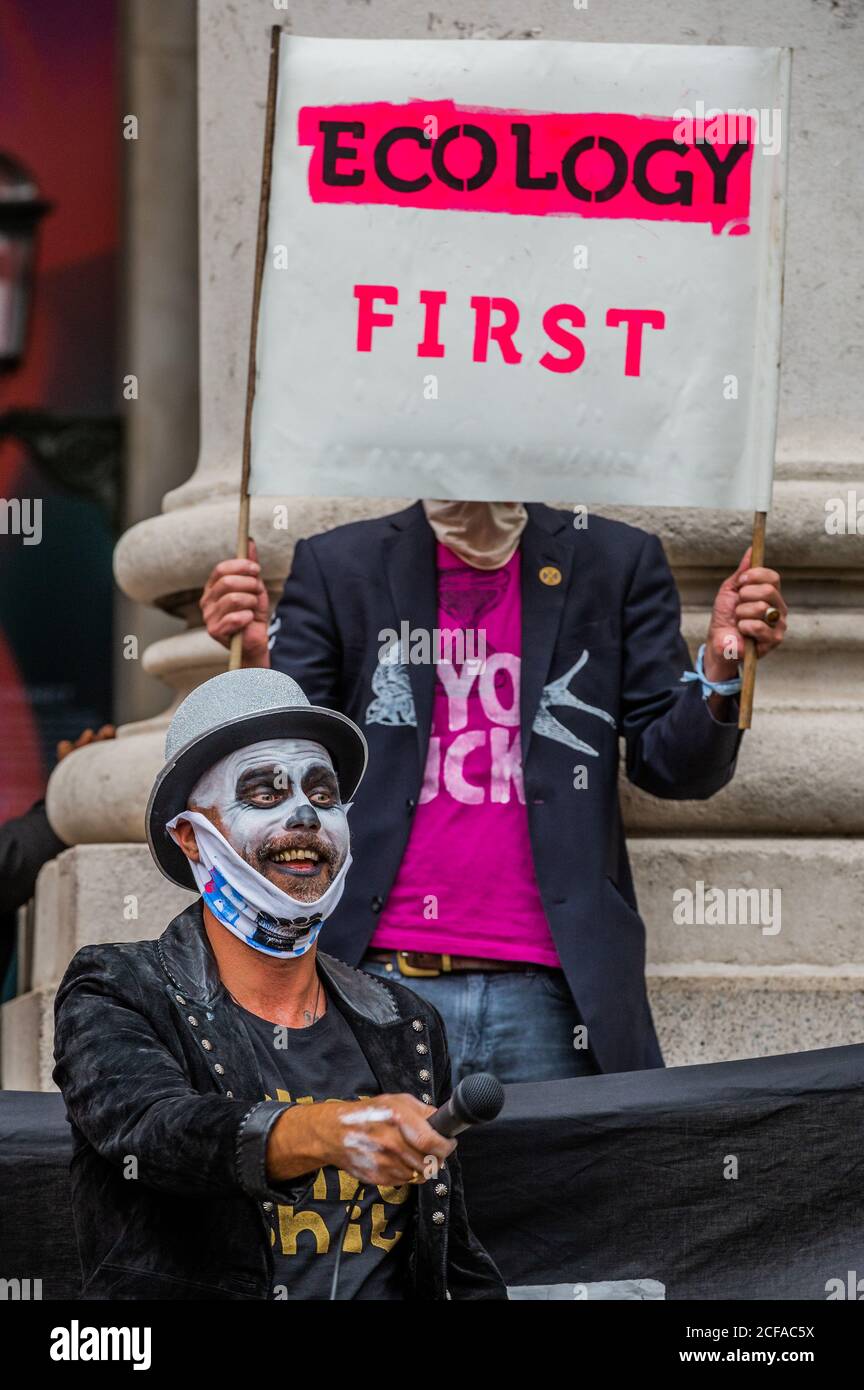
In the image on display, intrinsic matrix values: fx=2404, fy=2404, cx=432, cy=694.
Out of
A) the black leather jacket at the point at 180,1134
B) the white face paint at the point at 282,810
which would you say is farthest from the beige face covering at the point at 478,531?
the black leather jacket at the point at 180,1134

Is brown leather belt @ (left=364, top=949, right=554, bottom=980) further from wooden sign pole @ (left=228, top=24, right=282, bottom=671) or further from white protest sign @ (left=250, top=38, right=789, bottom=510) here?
white protest sign @ (left=250, top=38, right=789, bottom=510)

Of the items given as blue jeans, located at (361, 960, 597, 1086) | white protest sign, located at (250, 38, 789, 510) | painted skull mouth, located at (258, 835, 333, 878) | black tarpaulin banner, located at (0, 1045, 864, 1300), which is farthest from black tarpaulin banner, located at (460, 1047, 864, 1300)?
white protest sign, located at (250, 38, 789, 510)

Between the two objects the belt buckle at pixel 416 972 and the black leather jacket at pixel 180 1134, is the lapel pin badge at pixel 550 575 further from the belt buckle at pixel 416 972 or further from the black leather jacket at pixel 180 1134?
the black leather jacket at pixel 180 1134

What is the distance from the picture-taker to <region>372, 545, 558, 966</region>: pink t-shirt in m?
4.62

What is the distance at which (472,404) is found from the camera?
4824 mm

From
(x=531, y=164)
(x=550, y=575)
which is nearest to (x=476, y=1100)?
(x=550, y=575)

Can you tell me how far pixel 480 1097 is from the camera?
9.36ft

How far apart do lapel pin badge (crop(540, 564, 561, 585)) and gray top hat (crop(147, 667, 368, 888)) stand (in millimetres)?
1029

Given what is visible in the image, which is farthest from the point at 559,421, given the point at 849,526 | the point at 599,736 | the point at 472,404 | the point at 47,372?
the point at 47,372

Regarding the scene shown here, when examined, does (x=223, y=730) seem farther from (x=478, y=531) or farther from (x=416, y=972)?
(x=478, y=531)

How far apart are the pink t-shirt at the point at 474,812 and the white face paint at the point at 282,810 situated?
0.78m

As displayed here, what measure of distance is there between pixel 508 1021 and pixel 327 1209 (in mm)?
1034

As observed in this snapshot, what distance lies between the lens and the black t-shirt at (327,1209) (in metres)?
3.52

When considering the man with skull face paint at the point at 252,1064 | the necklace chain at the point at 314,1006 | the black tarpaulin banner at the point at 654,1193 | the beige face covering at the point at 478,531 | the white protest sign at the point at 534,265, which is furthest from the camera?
the beige face covering at the point at 478,531
